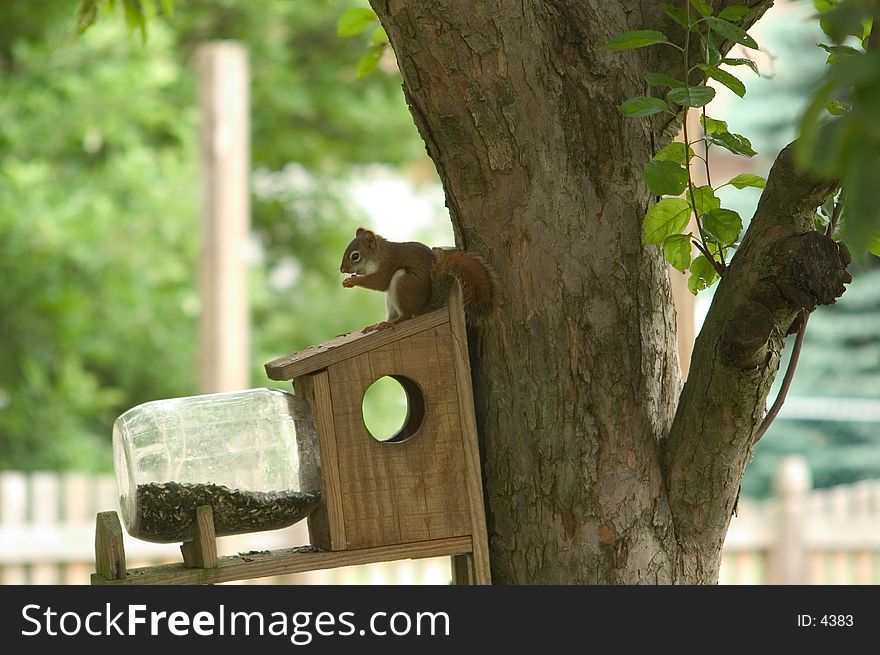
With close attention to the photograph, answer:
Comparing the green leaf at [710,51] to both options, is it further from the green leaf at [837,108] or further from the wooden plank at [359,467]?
the wooden plank at [359,467]

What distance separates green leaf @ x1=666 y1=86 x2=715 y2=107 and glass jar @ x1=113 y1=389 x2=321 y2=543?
22.3 inches

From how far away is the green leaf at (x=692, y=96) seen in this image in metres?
1.05

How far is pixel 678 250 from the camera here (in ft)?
3.85

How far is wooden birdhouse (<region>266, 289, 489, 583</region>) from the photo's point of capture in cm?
126

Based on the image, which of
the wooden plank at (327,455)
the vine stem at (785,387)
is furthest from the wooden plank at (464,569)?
the vine stem at (785,387)

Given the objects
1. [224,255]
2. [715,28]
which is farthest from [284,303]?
[715,28]

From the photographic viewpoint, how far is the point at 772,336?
1124mm

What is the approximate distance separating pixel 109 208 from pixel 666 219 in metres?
4.41

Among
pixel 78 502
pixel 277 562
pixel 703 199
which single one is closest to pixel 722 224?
pixel 703 199

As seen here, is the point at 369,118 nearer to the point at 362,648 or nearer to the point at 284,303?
the point at 284,303

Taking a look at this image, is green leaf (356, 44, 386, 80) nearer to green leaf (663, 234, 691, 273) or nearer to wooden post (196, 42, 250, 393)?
green leaf (663, 234, 691, 273)

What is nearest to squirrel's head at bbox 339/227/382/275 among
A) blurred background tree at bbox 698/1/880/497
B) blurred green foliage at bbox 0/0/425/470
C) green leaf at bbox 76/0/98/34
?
green leaf at bbox 76/0/98/34

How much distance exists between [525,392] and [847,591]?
0.43m

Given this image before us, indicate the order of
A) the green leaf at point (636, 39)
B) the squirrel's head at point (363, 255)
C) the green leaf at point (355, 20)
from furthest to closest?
1. the green leaf at point (355, 20)
2. the squirrel's head at point (363, 255)
3. the green leaf at point (636, 39)
